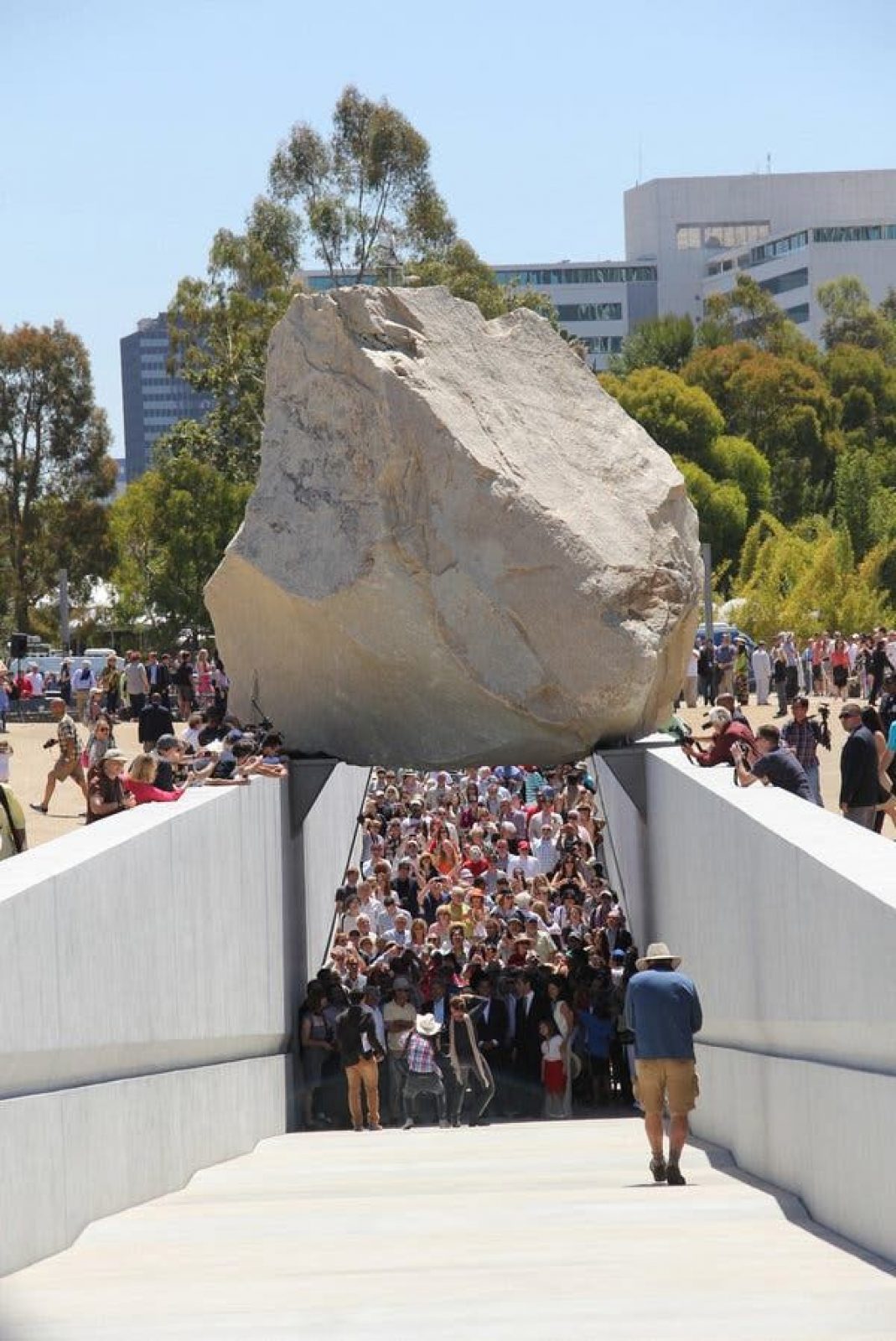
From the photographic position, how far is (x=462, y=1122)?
15.4 metres

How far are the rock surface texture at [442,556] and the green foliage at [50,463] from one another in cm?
4354

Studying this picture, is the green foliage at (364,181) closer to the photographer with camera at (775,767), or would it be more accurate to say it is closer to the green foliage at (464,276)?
the green foliage at (464,276)

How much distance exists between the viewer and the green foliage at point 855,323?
9273cm

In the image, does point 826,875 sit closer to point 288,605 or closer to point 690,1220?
point 690,1220

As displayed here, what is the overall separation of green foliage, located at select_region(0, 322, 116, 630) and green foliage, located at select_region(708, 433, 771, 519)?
19.0 meters

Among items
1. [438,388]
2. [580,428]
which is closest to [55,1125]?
[438,388]

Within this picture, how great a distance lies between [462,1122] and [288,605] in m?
4.45

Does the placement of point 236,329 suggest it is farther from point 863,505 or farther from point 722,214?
point 722,214

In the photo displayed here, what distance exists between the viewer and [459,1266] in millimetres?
7043

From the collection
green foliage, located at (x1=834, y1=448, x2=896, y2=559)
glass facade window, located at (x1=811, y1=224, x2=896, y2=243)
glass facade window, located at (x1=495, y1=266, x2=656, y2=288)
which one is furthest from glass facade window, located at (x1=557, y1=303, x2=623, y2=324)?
green foliage, located at (x1=834, y1=448, x2=896, y2=559)

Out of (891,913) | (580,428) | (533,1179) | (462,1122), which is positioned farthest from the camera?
(580,428)

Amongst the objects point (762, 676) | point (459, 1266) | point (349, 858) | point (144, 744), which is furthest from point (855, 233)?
point (459, 1266)

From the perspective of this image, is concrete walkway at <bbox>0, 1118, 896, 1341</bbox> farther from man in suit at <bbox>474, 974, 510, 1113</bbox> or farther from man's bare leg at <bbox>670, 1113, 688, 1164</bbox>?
man in suit at <bbox>474, 974, 510, 1113</bbox>

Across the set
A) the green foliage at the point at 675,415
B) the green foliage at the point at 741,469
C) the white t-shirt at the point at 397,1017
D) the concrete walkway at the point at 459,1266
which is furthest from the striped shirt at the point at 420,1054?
the green foliage at the point at 741,469
